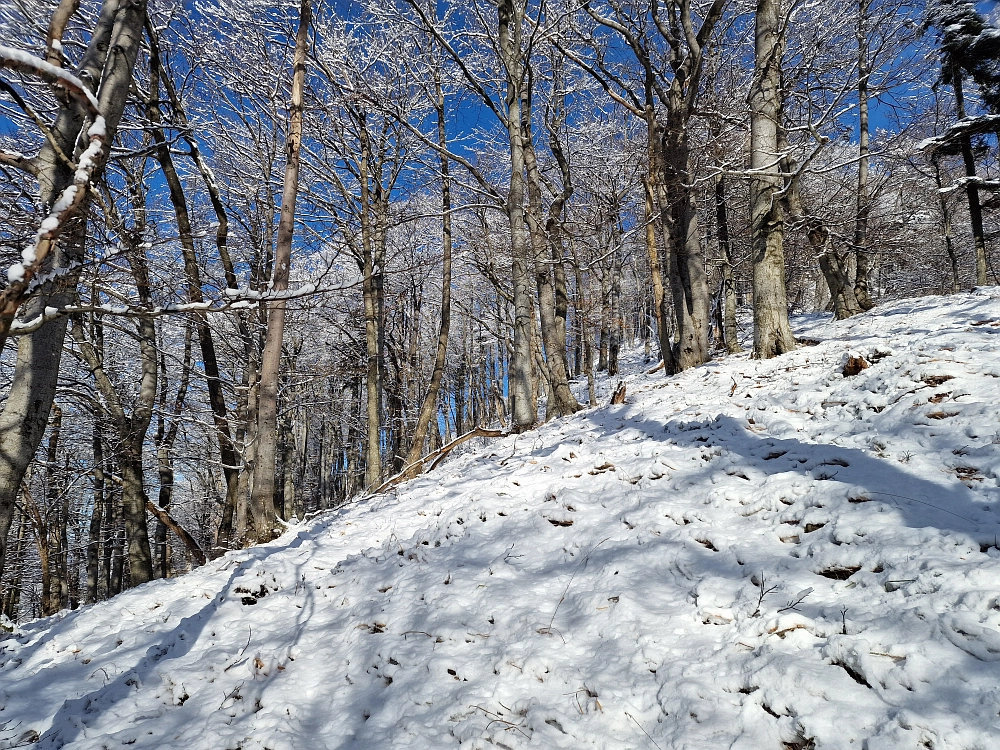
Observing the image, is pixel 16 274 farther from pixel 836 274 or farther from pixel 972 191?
pixel 972 191

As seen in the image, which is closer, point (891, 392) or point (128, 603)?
point (891, 392)

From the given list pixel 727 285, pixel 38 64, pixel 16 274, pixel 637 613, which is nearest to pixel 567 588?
pixel 637 613

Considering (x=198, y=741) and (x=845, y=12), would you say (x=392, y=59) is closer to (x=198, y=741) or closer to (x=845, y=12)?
(x=845, y=12)

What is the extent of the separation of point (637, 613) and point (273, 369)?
193 inches

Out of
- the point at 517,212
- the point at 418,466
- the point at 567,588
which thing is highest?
the point at 517,212

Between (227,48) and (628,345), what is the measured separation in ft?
99.7

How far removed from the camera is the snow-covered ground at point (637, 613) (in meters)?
1.89

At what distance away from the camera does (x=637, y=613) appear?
2.52 metres

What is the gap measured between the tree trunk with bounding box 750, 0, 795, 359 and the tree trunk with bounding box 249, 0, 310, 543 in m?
6.27

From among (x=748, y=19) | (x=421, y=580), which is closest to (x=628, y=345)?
(x=748, y=19)

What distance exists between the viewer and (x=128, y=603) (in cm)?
433

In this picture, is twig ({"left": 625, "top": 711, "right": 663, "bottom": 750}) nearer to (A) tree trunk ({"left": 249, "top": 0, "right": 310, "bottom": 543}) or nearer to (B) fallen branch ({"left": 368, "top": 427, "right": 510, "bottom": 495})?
(A) tree trunk ({"left": 249, "top": 0, "right": 310, "bottom": 543})

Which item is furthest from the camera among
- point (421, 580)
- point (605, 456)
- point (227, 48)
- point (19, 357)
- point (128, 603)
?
point (227, 48)

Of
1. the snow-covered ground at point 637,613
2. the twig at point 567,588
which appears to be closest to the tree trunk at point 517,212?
the snow-covered ground at point 637,613
